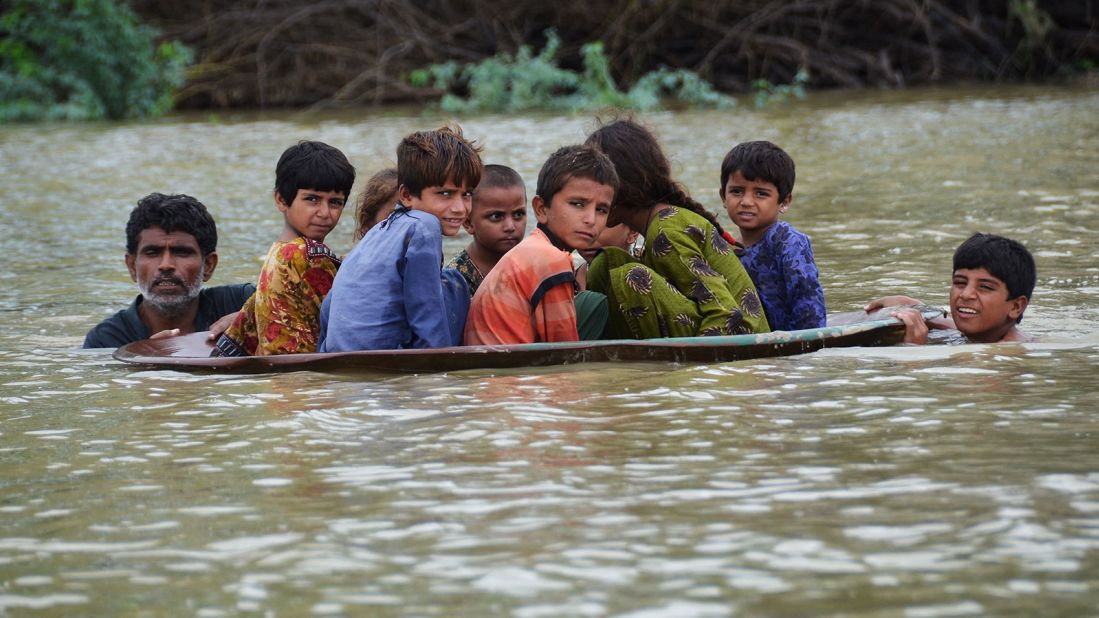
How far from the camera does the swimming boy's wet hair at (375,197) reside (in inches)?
225

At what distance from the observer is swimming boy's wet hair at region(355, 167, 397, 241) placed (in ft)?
18.7

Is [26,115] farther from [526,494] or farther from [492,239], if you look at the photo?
[526,494]

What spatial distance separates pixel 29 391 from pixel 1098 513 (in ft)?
11.8

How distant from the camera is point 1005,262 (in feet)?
18.0

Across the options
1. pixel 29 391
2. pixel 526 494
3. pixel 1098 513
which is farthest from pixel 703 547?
pixel 29 391

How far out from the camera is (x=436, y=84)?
69.5 ft

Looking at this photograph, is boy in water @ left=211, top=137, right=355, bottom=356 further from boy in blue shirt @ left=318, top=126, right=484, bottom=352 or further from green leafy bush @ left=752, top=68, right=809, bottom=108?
green leafy bush @ left=752, top=68, right=809, bottom=108

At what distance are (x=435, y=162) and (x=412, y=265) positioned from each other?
38 centimetres

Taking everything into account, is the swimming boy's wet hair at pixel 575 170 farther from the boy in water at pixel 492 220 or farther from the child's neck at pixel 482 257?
the child's neck at pixel 482 257

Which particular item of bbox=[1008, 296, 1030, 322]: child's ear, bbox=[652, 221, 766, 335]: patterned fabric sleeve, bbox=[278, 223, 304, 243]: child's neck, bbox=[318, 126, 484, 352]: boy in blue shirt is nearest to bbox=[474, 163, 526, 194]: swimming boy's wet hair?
bbox=[318, 126, 484, 352]: boy in blue shirt

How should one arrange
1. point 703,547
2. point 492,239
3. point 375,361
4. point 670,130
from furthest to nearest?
1. point 670,130
2. point 492,239
3. point 375,361
4. point 703,547

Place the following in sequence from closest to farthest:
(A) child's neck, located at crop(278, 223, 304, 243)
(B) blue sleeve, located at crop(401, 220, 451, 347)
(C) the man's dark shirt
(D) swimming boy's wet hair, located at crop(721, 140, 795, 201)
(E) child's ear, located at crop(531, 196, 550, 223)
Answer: (B) blue sleeve, located at crop(401, 220, 451, 347), (E) child's ear, located at crop(531, 196, 550, 223), (A) child's neck, located at crop(278, 223, 304, 243), (D) swimming boy's wet hair, located at crop(721, 140, 795, 201), (C) the man's dark shirt

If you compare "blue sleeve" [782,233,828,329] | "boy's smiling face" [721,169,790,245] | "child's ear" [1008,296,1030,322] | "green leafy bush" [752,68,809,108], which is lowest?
"child's ear" [1008,296,1030,322]

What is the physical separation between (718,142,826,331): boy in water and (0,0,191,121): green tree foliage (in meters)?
16.5
